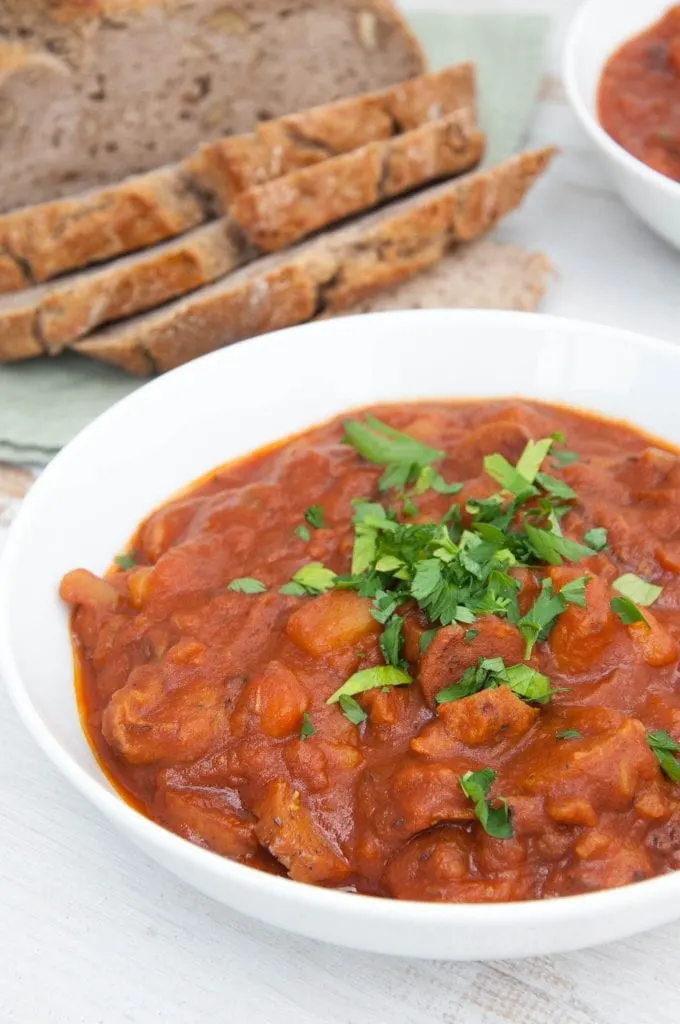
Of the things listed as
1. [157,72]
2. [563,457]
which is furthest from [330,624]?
[157,72]

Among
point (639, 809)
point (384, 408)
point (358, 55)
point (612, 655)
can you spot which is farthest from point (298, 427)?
point (358, 55)

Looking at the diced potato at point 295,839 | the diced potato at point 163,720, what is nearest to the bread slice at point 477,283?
the diced potato at point 163,720

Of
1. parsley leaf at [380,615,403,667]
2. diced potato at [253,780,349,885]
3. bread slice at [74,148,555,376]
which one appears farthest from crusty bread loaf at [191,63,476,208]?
diced potato at [253,780,349,885]

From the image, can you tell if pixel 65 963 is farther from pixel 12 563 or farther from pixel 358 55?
pixel 358 55

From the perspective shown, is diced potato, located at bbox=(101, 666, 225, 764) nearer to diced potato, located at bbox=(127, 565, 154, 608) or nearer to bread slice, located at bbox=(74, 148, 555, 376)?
diced potato, located at bbox=(127, 565, 154, 608)

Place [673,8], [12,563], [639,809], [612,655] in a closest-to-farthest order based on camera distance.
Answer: [639,809], [612,655], [12,563], [673,8]

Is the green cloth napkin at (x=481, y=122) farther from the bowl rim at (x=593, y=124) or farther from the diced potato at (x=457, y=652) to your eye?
the diced potato at (x=457, y=652)

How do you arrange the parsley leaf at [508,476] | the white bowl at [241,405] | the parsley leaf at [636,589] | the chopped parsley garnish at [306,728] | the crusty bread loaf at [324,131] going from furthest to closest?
1. the crusty bread loaf at [324,131]
2. the parsley leaf at [508,476]
3. the white bowl at [241,405]
4. the parsley leaf at [636,589]
5. the chopped parsley garnish at [306,728]
